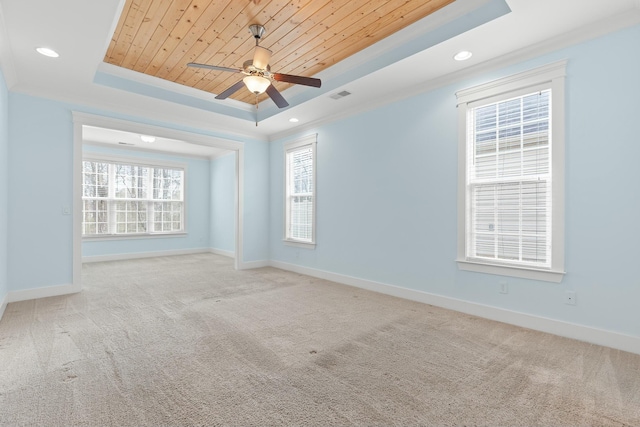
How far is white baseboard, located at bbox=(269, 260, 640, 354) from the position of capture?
2.53 metres

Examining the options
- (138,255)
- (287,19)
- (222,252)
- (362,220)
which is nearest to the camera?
(287,19)

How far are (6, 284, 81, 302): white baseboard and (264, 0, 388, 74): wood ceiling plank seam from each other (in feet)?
13.8

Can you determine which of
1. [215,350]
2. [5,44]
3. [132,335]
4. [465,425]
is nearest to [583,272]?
[465,425]

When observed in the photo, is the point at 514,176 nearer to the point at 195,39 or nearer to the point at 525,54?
the point at 525,54

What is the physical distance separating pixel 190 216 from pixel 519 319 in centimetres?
777

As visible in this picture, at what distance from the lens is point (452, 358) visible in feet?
7.79

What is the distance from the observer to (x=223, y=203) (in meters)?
8.20

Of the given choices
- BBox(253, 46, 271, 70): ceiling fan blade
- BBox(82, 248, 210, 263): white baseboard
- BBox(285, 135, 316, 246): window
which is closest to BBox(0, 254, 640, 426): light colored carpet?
BBox(285, 135, 316, 246): window

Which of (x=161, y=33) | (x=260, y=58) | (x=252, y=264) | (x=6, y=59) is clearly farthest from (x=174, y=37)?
(x=252, y=264)

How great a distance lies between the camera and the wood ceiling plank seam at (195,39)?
287 cm

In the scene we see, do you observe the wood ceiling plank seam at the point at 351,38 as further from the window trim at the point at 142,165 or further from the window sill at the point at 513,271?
the window trim at the point at 142,165

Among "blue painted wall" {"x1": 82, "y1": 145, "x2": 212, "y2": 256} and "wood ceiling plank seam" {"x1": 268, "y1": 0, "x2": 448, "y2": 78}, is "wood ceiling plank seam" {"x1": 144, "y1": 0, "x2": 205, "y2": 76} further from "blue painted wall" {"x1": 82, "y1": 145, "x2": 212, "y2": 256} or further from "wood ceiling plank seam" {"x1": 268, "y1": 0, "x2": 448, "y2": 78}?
"blue painted wall" {"x1": 82, "y1": 145, "x2": 212, "y2": 256}

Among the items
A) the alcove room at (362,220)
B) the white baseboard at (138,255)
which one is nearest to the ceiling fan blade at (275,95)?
the alcove room at (362,220)

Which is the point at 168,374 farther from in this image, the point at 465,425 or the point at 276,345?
the point at 465,425
